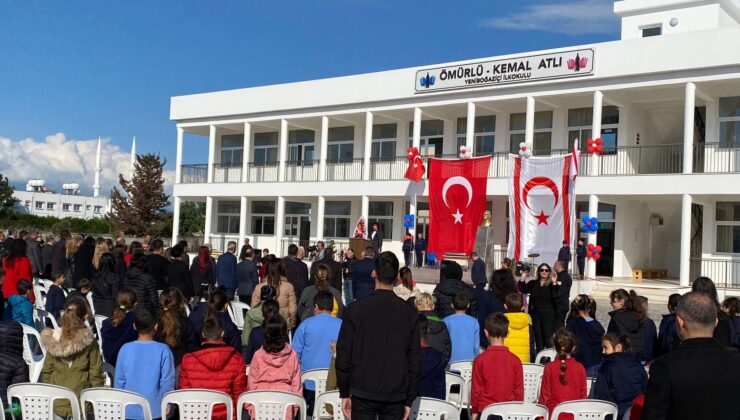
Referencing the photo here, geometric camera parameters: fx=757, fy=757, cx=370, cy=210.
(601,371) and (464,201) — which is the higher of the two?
(464,201)

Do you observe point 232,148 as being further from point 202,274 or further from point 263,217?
point 202,274

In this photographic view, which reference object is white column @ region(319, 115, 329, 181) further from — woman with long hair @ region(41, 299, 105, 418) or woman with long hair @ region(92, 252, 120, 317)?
woman with long hair @ region(41, 299, 105, 418)

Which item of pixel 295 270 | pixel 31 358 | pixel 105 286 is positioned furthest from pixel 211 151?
pixel 31 358

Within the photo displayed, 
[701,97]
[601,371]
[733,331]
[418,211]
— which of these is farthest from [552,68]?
[601,371]

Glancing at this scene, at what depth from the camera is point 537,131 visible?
86.2 feet

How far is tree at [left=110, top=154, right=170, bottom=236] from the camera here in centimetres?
4856

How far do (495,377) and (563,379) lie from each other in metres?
0.49

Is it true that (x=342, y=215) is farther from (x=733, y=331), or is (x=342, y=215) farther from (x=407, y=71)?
(x=733, y=331)

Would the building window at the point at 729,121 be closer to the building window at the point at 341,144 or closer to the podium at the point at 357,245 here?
the podium at the point at 357,245

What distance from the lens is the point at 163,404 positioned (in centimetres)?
510

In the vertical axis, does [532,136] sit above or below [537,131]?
below

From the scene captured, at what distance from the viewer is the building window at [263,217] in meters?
34.1

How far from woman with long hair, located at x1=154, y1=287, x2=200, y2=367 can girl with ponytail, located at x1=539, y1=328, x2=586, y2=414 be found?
10.1ft

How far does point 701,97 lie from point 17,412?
21.6 meters
